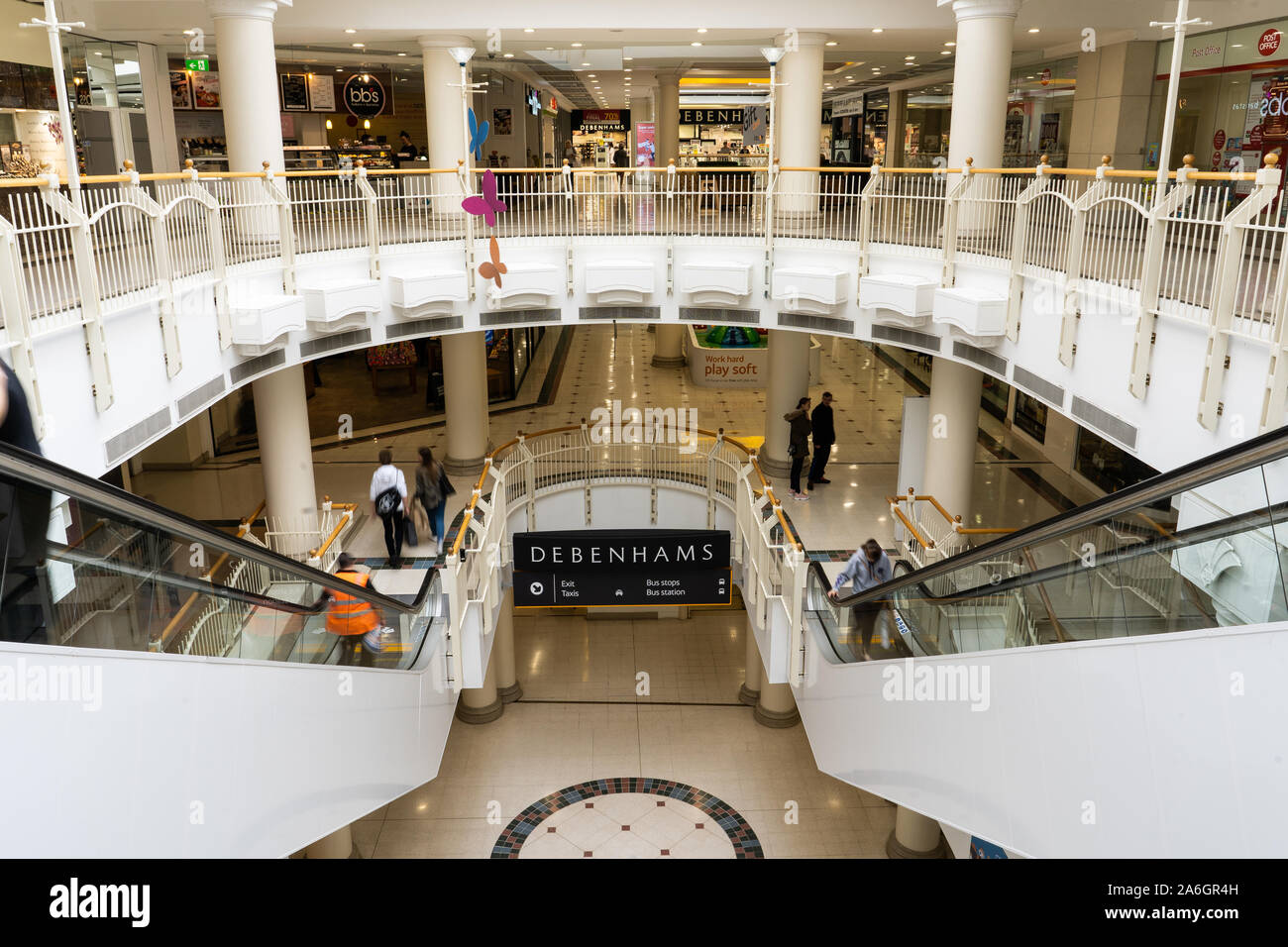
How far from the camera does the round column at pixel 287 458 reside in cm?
1153

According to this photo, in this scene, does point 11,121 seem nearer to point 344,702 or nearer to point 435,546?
point 435,546

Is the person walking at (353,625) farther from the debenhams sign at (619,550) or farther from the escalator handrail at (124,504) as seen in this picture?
the debenhams sign at (619,550)

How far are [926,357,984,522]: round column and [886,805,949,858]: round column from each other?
11.9 feet

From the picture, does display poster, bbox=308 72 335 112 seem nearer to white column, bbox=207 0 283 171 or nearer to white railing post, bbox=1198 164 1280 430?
white column, bbox=207 0 283 171

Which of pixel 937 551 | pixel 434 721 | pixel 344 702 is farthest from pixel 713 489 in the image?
pixel 344 702

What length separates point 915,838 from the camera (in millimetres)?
10992

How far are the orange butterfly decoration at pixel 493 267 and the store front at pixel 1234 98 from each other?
7.49 metres

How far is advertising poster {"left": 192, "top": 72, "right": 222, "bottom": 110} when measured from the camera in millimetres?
15828

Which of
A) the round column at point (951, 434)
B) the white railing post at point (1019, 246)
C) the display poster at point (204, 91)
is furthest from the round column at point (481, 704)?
the display poster at point (204, 91)

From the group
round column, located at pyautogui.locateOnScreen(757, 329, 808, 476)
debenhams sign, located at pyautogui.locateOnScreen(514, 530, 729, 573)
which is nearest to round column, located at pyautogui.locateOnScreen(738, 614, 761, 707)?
debenhams sign, located at pyautogui.locateOnScreen(514, 530, 729, 573)

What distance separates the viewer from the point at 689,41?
1384cm

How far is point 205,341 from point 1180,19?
7870 mm

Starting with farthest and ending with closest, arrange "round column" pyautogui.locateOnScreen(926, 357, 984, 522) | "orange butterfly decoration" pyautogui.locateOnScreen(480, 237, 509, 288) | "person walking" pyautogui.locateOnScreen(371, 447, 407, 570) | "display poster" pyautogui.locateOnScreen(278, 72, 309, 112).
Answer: "display poster" pyautogui.locateOnScreen(278, 72, 309, 112)
"round column" pyautogui.locateOnScreen(926, 357, 984, 522)
"orange butterfly decoration" pyautogui.locateOnScreen(480, 237, 509, 288)
"person walking" pyautogui.locateOnScreen(371, 447, 407, 570)

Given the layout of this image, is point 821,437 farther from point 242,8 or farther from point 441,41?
point 242,8
